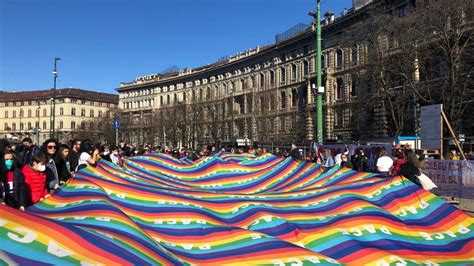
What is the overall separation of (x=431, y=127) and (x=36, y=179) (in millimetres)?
13845

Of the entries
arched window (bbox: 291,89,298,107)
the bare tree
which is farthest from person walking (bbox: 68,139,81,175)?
arched window (bbox: 291,89,298,107)

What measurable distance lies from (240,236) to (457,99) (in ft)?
98.5

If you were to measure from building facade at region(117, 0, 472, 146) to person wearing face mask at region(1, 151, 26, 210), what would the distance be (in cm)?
3148

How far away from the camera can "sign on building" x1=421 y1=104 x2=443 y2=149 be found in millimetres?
15453

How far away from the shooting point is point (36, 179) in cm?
680

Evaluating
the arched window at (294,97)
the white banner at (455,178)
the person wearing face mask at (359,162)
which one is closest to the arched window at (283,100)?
the arched window at (294,97)

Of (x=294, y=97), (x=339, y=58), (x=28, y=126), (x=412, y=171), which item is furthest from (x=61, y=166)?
(x=28, y=126)

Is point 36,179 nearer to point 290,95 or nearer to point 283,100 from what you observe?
point 290,95

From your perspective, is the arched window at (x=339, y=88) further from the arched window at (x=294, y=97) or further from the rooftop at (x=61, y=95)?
the rooftop at (x=61, y=95)

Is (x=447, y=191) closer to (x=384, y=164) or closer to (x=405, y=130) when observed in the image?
(x=384, y=164)

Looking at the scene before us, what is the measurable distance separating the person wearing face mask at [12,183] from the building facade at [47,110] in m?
125

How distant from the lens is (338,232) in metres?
5.10

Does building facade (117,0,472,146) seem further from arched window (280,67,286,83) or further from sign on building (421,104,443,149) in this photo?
sign on building (421,104,443,149)

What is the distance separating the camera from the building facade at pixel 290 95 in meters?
45.1
